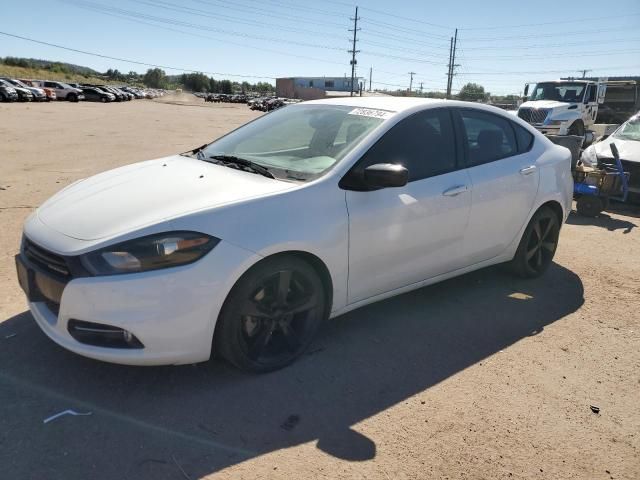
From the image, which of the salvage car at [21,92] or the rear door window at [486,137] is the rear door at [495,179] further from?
the salvage car at [21,92]

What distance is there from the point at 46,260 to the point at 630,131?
418 inches

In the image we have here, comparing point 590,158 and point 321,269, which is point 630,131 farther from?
point 321,269

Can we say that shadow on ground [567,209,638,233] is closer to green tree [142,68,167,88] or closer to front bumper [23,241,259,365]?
front bumper [23,241,259,365]

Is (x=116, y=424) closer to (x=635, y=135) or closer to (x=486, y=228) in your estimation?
(x=486, y=228)

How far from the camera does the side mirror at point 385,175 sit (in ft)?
10.2

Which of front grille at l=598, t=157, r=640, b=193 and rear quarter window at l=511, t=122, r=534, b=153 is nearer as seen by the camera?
rear quarter window at l=511, t=122, r=534, b=153

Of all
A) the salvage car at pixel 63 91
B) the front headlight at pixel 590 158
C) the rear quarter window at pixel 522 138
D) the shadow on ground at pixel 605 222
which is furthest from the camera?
the salvage car at pixel 63 91

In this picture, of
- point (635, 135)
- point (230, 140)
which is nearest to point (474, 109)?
point (230, 140)

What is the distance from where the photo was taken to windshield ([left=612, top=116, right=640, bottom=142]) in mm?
9766

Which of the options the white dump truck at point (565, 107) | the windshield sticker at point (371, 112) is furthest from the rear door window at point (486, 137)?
the white dump truck at point (565, 107)

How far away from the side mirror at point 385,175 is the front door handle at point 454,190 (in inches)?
26.9

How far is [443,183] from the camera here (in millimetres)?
3750

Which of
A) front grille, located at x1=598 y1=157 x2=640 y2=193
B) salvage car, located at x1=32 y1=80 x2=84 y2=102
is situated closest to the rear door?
front grille, located at x1=598 y1=157 x2=640 y2=193

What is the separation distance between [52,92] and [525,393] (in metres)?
51.6
